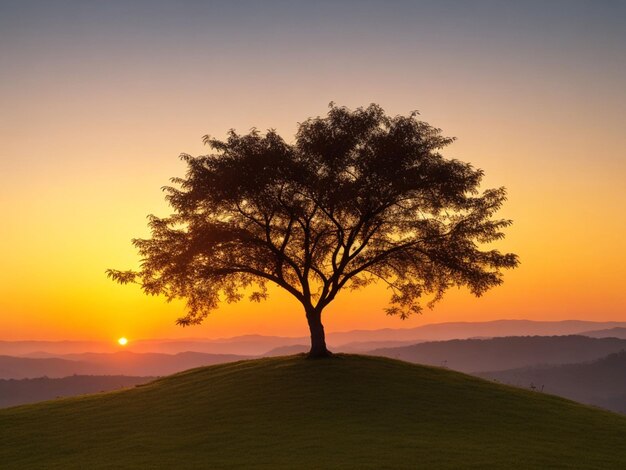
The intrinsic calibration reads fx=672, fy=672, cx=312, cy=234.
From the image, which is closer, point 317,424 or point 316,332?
point 317,424

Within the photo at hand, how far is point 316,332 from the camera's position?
49.8 metres

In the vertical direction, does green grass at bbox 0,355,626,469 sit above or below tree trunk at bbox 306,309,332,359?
below

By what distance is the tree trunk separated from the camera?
49.8 meters

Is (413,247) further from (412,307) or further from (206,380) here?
(206,380)

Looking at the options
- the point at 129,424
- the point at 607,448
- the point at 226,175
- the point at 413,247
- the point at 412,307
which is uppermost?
the point at 226,175

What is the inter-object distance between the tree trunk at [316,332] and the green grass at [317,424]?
1.34m

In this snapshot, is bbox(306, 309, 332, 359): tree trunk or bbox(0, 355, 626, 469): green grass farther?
bbox(306, 309, 332, 359): tree trunk

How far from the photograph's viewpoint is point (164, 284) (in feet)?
164

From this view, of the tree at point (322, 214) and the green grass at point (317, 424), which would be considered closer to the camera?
the green grass at point (317, 424)

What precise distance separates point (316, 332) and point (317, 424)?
627 inches

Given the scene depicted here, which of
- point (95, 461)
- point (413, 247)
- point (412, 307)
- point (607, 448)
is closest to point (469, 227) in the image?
point (413, 247)

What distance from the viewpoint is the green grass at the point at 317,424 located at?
28.2m

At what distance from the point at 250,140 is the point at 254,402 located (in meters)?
19.1

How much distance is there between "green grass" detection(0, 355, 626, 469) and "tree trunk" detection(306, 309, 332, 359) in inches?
52.9
